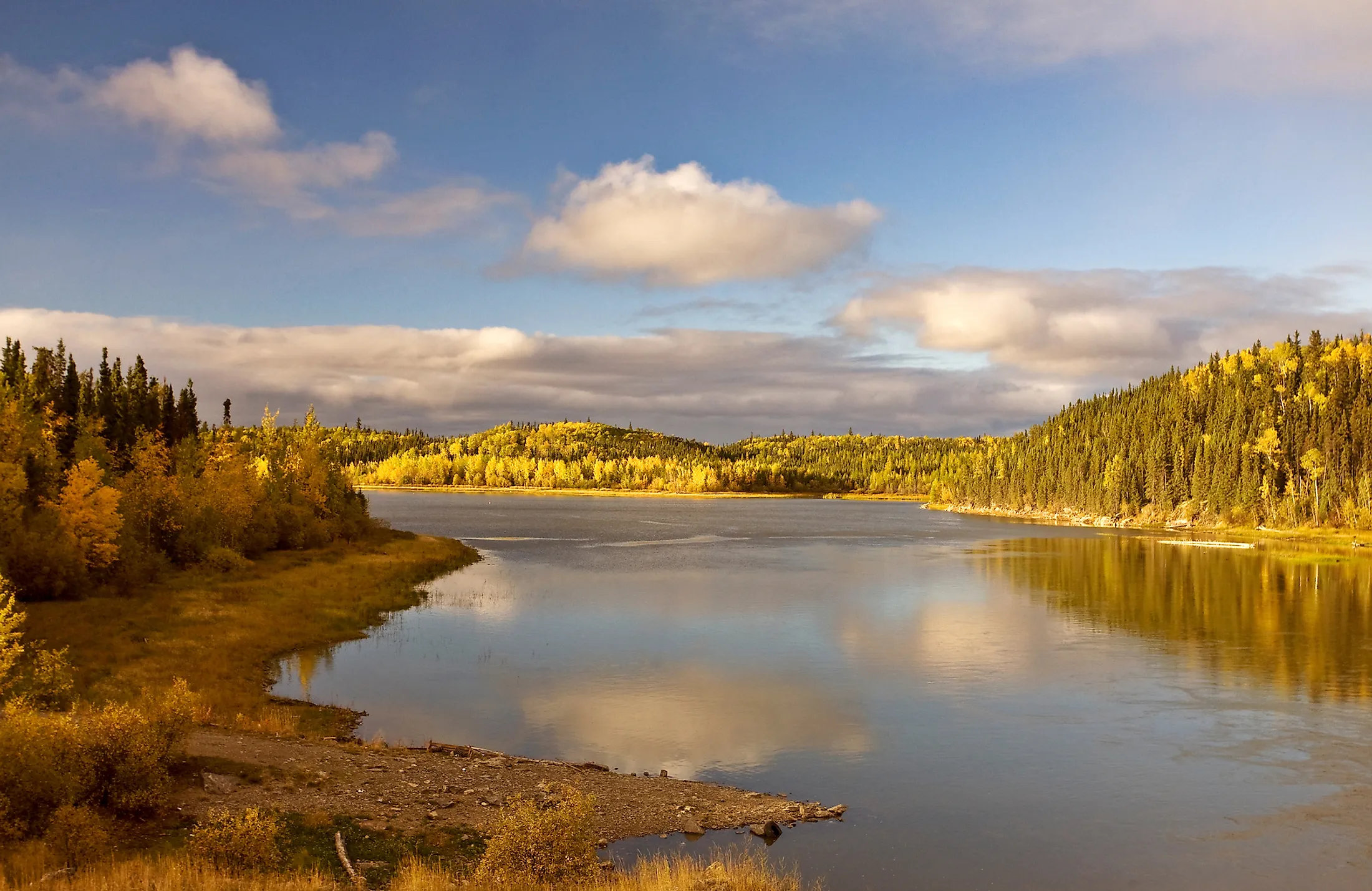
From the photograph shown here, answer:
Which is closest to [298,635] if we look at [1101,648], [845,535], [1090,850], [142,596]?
[142,596]

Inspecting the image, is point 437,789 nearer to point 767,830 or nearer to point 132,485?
point 767,830

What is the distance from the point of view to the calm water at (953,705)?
22391mm

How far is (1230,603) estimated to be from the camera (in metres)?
65.0

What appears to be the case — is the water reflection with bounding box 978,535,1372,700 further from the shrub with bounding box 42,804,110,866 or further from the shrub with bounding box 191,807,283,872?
the shrub with bounding box 42,804,110,866

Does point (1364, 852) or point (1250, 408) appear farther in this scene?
point (1250, 408)

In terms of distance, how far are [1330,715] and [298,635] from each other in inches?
1879

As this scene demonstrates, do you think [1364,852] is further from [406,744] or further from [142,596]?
[142,596]

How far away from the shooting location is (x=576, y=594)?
222 feet

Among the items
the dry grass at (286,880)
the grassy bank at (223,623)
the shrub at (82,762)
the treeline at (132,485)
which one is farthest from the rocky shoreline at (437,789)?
the treeline at (132,485)

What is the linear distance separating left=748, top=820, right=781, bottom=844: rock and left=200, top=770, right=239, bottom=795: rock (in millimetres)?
12987

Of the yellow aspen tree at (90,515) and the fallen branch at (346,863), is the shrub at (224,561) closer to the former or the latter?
the yellow aspen tree at (90,515)

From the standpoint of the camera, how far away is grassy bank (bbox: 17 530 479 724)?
1399 inches

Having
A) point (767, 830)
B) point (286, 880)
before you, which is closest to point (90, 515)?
point (286, 880)

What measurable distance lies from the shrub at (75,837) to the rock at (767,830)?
1408cm
